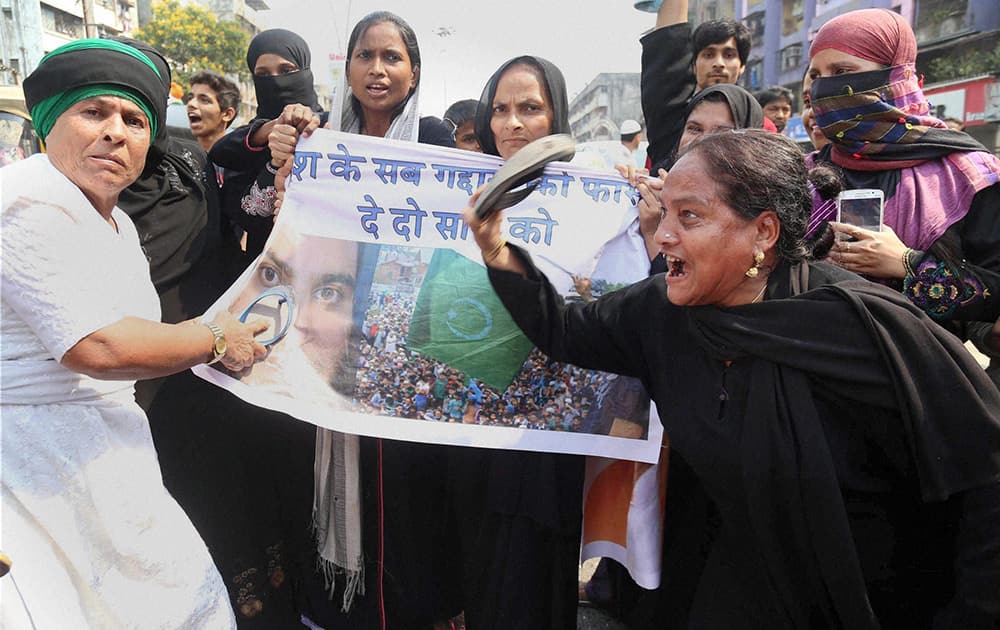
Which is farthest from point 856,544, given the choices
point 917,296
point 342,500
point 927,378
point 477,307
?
point 342,500

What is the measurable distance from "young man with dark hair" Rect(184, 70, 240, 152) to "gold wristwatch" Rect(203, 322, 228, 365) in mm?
3492

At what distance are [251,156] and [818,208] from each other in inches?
82.6

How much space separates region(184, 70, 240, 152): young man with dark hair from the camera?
4879mm

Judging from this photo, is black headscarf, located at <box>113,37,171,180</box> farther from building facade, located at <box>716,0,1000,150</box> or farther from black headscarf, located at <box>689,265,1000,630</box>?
building facade, located at <box>716,0,1000,150</box>

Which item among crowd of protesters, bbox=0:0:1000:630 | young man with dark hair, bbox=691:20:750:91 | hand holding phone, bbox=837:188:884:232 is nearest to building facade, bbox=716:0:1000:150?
young man with dark hair, bbox=691:20:750:91

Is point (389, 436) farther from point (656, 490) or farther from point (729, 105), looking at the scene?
point (729, 105)

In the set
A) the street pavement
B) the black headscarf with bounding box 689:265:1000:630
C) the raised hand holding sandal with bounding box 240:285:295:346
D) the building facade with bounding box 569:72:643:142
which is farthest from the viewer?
the building facade with bounding box 569:72:643:142

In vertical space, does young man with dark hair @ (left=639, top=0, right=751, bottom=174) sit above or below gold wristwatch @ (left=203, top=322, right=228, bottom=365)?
above

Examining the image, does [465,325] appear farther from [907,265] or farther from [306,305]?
[907,265]

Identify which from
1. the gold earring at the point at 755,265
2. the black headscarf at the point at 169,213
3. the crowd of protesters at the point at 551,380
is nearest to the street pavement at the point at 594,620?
the crowd of protesters at the point at 551,380

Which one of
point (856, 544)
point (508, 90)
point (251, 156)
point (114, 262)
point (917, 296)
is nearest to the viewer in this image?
point (856, 544)

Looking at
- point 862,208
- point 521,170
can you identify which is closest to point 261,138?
point 521,170

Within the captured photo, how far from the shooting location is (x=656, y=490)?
2.11 m

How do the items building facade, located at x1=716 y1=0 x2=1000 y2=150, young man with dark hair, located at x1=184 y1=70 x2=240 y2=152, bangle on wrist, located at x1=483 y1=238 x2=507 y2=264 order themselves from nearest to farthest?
bangle on wrist, located at x1=483 y1=238 x2=507 y2=264, young man with dark hair, located at x1=184 y1=70 x2=240 y2=152, building facade, located at x1=716 y1=0 x2=1000 y2=150
